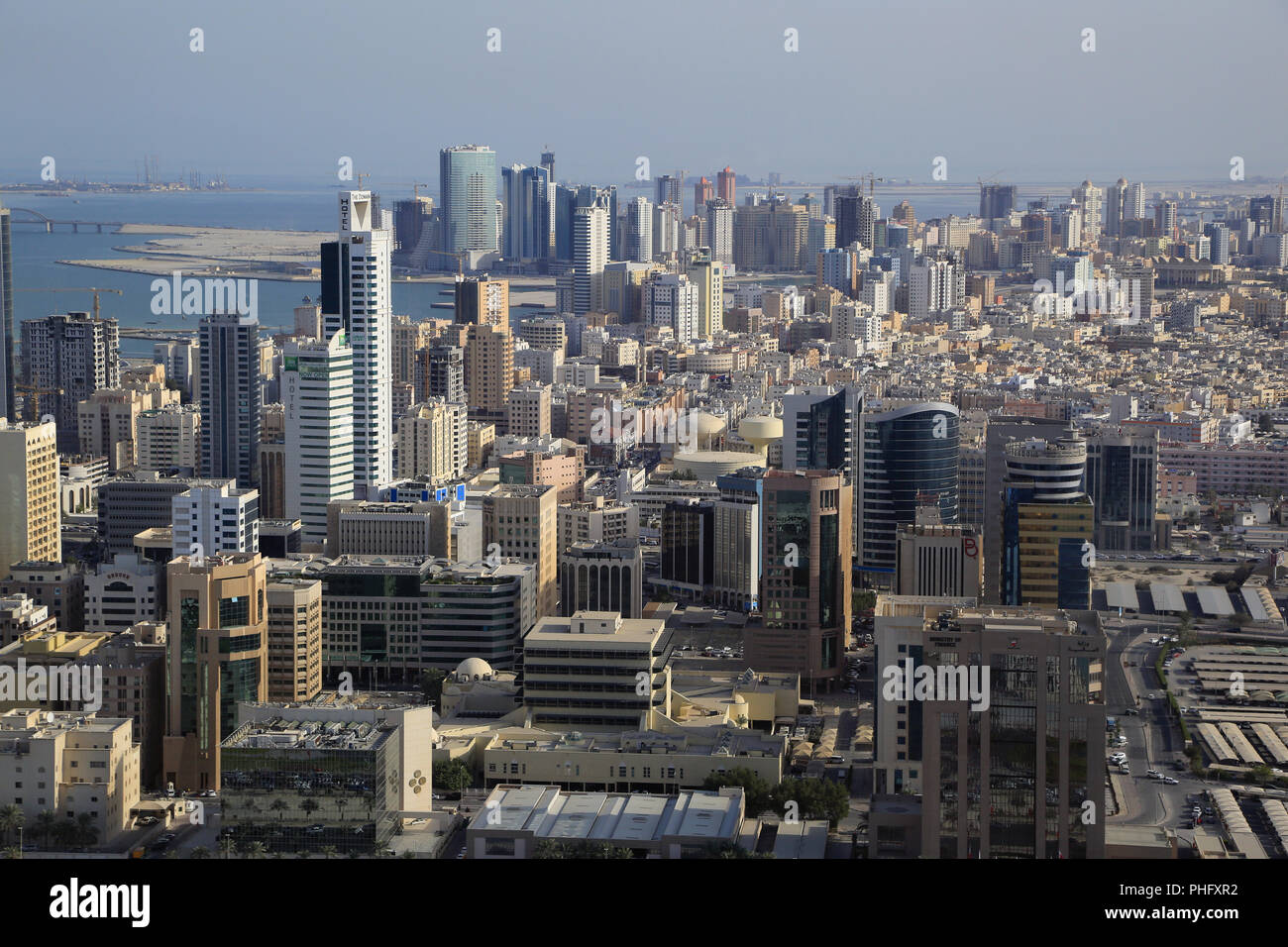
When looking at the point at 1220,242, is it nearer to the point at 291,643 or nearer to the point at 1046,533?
the point at 1046,533

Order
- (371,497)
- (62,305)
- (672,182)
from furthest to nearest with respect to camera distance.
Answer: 1. (672,182)
2. (62,305)
3. (371,497)

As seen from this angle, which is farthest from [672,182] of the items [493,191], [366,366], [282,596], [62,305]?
[282,596]

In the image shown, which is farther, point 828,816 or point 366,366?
point 366,366

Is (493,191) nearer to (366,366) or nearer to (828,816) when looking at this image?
(366,366)

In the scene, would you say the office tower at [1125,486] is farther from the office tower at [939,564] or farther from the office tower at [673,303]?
the office tower at [673,303]

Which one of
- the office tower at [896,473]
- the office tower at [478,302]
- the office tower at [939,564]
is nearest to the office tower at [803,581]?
the office tower at [939,564]

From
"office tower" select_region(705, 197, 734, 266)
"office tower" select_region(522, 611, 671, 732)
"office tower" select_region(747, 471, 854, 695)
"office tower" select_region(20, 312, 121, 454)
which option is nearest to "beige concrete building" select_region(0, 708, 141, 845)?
"office tower" select_region(522, 611, 671, 732)

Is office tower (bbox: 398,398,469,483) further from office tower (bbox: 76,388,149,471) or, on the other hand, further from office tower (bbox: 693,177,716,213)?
office tower (bbox: 693,177,716,213)
